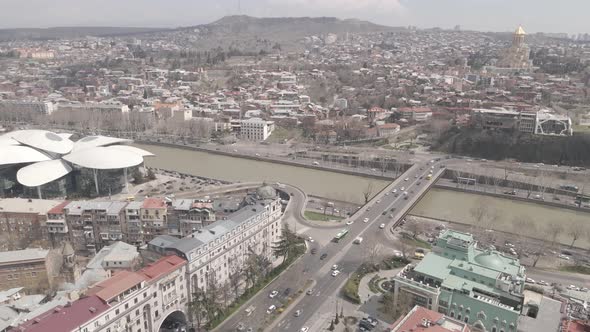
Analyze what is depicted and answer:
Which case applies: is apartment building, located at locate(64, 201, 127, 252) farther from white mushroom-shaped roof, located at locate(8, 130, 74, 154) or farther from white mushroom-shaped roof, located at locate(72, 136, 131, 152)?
white mushroom-shaped roof, located at locate(72, 136, 131, 152)

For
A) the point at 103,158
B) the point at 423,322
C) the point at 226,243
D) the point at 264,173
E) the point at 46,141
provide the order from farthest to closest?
the point at 264,173 < the point at 46,141 < the point at 103,158 < the point at 226,243 < the point at 423,322

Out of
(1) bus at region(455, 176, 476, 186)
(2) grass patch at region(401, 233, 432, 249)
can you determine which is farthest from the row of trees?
(1) bus at region(455, 176, 476, 186)

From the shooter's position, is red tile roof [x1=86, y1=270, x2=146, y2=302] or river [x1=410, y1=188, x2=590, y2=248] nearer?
red tile roof [x1=86, y1=270, x2=146, y2=302]

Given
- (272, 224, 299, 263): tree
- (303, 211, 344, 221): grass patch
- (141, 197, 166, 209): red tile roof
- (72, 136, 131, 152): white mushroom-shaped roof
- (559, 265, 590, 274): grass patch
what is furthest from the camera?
(72, 136, 131, 152): white mushroom-shaped roof

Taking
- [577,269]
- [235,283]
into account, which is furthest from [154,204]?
[577,269]

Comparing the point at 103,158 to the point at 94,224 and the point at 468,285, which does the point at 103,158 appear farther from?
the point at 468,285

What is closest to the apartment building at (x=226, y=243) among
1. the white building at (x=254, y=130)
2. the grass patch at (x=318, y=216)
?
the grass patch at (x=318, y=216)
